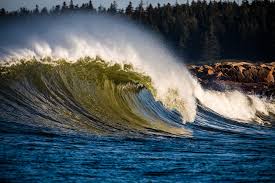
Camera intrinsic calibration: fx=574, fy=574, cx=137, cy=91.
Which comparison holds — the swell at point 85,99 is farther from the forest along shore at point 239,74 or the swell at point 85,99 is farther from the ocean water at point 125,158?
the forest along shore at point 239,74

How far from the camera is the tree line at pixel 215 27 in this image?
96.9 m

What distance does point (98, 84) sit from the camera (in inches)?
688

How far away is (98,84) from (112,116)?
8.74 ft

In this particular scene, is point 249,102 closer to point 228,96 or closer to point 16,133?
point 228,96

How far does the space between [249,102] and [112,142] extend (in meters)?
15.7

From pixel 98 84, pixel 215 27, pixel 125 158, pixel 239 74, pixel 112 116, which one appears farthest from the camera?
pixel 215 27

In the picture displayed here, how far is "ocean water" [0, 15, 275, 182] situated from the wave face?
40 mm

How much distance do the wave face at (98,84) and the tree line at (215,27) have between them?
2794 inches

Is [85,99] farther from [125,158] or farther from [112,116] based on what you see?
[125,158]

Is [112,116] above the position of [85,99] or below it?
below

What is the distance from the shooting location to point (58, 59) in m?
17.7

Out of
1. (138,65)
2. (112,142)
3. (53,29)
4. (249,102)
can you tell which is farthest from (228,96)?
(112,142)

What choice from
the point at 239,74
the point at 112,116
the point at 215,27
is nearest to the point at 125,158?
the point at 112,116

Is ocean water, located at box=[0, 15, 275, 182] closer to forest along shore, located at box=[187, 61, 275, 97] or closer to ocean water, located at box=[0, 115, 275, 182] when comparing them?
ocean water, located at box=[0, 115, 275, 182]
